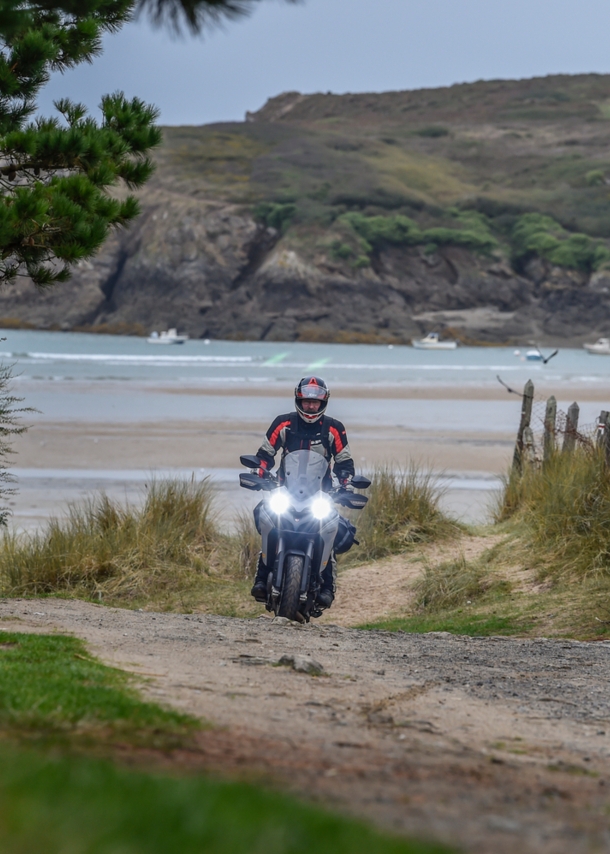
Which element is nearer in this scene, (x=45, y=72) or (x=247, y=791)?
(x=247, y=791)

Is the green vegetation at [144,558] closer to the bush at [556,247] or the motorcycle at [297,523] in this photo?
the motorcycle at [297,523]

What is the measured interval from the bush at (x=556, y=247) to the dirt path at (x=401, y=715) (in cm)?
12497

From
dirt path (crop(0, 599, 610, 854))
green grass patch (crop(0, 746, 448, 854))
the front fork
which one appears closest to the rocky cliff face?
the front fork

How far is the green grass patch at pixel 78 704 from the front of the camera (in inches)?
162

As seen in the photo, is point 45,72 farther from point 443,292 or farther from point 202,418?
point 443,292

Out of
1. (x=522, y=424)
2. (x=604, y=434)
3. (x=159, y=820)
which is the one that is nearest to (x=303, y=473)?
(x=604, y=434)

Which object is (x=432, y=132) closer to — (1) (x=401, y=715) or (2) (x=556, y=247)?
(2) (x=556, y=247)

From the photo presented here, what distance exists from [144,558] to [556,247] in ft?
410

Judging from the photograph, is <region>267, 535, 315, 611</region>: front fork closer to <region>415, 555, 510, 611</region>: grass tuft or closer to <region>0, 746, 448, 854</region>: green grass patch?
<region>415, 555, 510, 611</region>: grass tuft

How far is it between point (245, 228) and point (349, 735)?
127 meters

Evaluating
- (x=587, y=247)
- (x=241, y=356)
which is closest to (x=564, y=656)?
(x=241, y=356)

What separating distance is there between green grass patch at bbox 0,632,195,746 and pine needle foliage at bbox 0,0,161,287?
2703mm

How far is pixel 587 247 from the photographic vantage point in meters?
131

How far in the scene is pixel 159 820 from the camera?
109 inches
